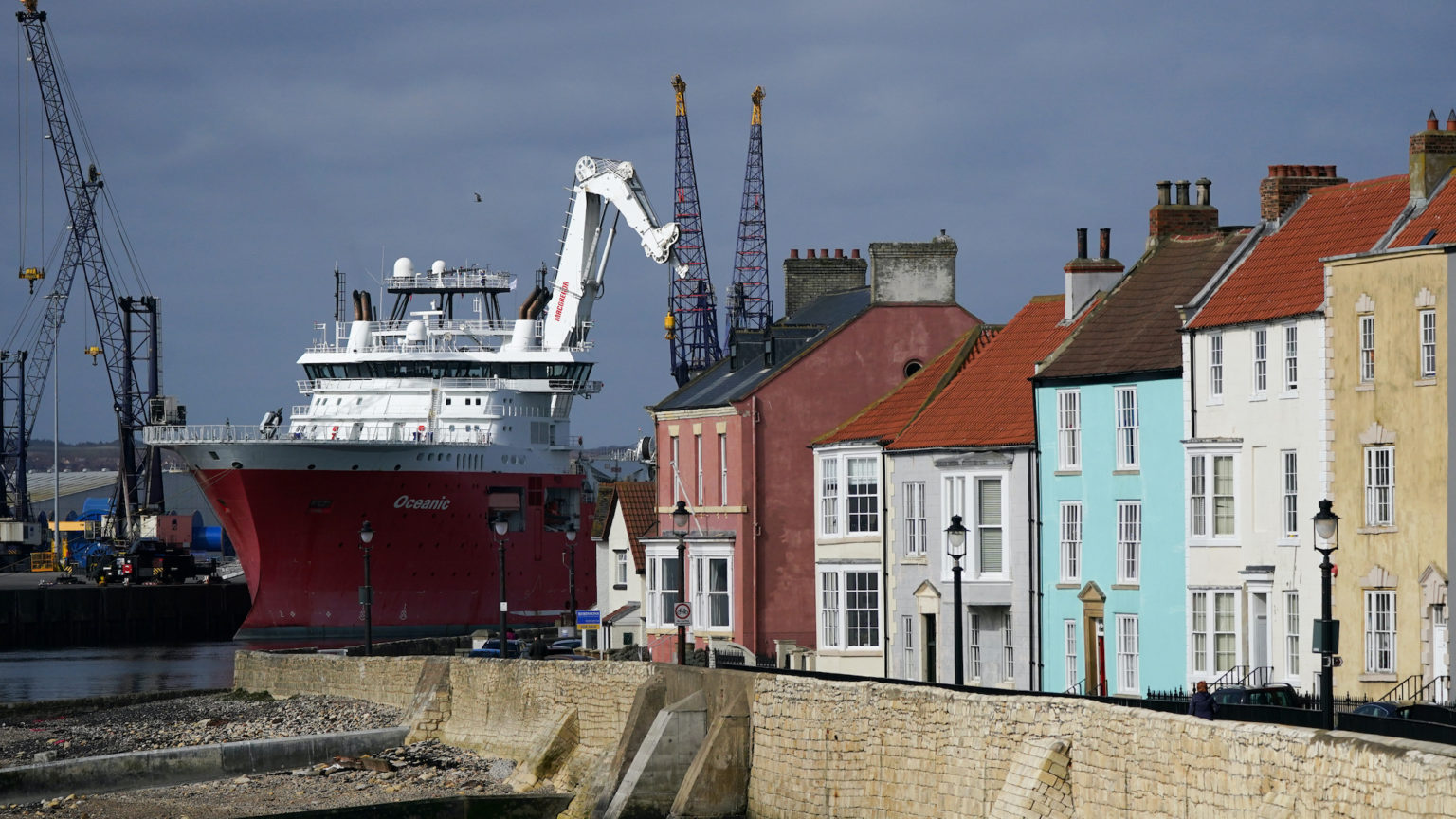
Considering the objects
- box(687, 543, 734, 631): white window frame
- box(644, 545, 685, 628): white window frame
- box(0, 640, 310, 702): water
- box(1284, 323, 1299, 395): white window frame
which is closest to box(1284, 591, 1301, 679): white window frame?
box(1284, 323, 1299, 395): white window frame

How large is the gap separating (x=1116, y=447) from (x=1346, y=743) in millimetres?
17449

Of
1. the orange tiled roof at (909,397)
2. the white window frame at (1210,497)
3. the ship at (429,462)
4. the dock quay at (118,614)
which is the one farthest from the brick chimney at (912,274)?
the dock quay at (118,614)

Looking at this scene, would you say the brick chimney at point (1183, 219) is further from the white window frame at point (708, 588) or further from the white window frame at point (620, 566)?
the white window frame at point (620, 566)

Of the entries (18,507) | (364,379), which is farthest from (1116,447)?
(18,507)

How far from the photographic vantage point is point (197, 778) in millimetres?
36719

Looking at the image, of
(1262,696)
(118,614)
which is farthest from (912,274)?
(118,614)

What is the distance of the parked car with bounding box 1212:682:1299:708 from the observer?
23406 mm

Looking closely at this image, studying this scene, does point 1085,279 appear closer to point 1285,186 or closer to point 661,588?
point 1285,186

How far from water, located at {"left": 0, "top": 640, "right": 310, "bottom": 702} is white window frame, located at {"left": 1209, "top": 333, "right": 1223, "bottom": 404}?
33062mm

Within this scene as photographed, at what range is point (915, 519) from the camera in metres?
35.7

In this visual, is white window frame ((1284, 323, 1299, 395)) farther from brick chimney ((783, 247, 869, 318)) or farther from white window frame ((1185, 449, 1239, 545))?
brick chimney ((783, 247, 869, 318))

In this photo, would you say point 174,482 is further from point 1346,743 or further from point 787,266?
point 1346,743

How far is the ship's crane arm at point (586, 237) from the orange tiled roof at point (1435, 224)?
60477 millimetres

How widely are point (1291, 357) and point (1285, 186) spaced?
15.1 ft
